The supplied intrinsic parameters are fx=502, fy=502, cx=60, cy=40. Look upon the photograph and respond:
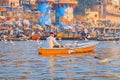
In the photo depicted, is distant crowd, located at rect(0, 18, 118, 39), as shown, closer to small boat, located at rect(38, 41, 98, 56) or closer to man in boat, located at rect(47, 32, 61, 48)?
small boat, located at rect(38, 41, 98, 56)

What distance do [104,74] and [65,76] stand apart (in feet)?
7.25

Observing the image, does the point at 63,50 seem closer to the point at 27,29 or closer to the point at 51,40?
the point at 51,40

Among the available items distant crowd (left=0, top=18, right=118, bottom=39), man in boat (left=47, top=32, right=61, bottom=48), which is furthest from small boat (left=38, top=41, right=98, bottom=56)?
distant crowd (left=0, top=18, right=118, bottom=39)

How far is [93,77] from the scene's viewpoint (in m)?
24.8

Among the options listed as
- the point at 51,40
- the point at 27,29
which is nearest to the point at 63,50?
the point at 51,40

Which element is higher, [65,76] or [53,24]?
[65,76]

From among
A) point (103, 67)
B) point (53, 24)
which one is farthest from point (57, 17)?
point (103, 67)

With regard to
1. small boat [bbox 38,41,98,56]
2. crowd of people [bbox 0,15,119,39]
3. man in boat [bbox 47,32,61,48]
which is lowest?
crowd of people [bbox 0,15,119,39]

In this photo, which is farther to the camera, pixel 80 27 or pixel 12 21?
pixel 80 27

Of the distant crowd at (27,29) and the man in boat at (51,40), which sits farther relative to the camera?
the distant crowd at (27,29)

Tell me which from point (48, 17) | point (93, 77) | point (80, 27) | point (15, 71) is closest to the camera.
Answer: point (93, 77)

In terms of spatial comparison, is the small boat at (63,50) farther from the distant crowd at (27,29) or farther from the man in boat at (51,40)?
the distant crowd at (27,29)

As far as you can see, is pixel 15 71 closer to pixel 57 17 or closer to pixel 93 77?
pixel 93 77

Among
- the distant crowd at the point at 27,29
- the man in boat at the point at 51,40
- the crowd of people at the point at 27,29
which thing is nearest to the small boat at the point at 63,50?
the man in boat at the point at 51,40
